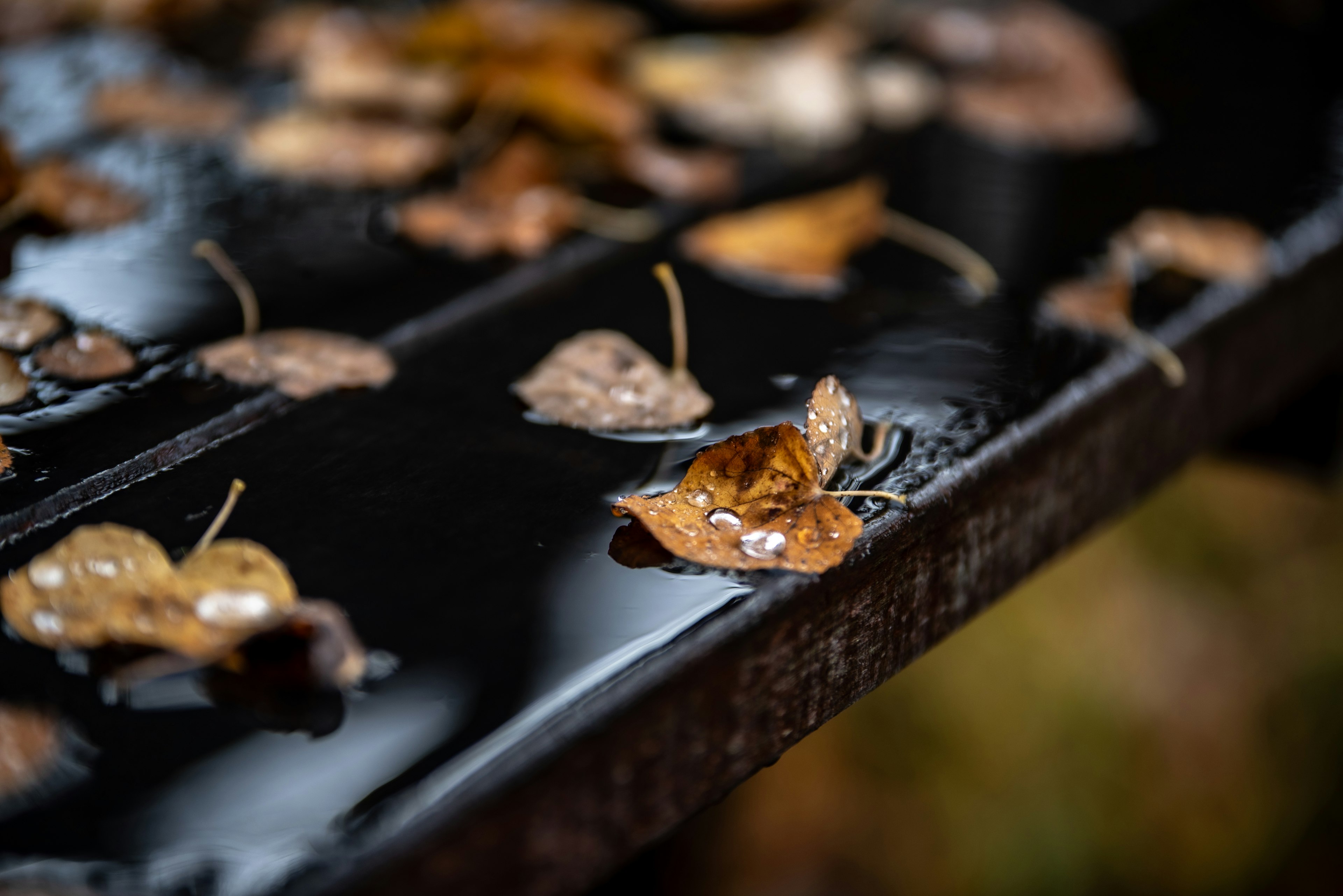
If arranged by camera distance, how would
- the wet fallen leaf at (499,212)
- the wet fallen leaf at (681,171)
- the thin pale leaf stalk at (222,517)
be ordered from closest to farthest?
the thin pale leaf stalk at (222,517), the wet fallen leaf at (499,212), the wet fallen leaf at (681,171)

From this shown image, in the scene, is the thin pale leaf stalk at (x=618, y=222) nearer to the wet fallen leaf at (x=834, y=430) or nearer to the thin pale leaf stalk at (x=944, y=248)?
the thin pale leaf stalk at (x=944, y=248)

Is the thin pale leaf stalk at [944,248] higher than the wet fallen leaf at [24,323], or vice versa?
the thin pale leaf stalk at [944,248]

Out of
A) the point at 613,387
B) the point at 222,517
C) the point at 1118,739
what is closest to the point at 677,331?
the point at 613,387

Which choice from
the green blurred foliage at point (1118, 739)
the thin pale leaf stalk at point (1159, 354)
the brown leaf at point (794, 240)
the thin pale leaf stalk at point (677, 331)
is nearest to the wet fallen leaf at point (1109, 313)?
the thin pale leaf stalk at point (1159, 354)

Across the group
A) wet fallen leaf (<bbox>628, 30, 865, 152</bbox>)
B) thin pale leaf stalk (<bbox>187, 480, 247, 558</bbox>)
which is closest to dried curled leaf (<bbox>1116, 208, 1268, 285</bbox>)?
wet fallen leaf (<bbox>628, 30, 865, 152</bbox>)

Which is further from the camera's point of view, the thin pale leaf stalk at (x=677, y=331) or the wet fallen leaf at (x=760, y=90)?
the wet fallen leaf at (x=760, y=90)

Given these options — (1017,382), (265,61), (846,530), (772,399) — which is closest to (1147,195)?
(1017,382)

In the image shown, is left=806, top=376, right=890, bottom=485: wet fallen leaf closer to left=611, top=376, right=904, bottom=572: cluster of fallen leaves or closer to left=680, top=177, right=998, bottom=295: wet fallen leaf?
left=611, top=376, right=904, bottom=572: cluster of fallen leaves
